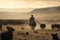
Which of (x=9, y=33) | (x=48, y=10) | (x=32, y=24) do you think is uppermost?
(x=48, y=10)

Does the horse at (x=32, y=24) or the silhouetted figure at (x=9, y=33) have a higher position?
the horse at (x=32, y=24)

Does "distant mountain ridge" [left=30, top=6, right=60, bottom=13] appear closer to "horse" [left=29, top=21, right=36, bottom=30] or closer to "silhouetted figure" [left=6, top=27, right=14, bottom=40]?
"horse" [left=29, top=21, right=36, bottom=30]

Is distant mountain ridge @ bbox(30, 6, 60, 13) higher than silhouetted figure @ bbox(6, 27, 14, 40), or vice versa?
distant mountain ridge @ bbox(30, 6, 60, 13)

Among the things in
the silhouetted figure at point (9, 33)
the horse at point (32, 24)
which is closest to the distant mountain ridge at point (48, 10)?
the horse at point (32, 24)

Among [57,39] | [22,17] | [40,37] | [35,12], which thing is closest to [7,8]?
[22,17]

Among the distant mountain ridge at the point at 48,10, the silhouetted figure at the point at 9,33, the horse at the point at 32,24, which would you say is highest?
the distant mountain ridge at the point at 48,10

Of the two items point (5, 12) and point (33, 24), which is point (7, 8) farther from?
point (33, 24)

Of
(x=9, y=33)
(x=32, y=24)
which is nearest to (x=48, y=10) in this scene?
(x=32, y=24)

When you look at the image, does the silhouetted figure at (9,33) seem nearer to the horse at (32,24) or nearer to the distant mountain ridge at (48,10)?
the horse at (32,24)

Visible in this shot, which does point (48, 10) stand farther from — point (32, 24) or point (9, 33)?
point (9, 33)

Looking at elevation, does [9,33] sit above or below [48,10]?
below

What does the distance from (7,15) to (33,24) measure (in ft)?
1.16

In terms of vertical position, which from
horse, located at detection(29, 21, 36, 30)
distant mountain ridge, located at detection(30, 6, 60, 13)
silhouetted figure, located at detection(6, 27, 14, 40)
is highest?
distant mountain ridge, located at detection(30, 6, 60, 13)

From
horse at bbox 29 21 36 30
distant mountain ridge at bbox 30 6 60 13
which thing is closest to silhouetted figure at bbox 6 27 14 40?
horse at bbox 29 21 36 30
